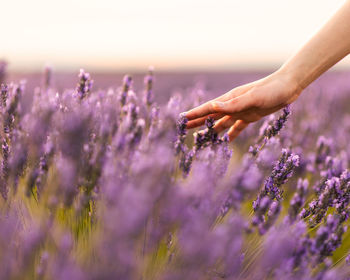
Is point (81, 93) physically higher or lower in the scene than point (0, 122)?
higher

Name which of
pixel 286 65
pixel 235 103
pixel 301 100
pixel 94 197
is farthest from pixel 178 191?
pixel 301 100

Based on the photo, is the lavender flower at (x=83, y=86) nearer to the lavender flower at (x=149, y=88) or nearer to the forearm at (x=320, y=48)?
the lavender flower at (x=149, y=88)

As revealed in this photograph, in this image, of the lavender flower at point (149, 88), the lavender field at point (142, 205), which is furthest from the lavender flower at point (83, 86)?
the lavender flower at point (149, 88)

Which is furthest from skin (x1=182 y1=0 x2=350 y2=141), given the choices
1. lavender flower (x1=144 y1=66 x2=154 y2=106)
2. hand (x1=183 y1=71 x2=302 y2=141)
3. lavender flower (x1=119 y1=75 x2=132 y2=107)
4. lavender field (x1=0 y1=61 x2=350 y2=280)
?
lavender flower (x1=144 y1=66 x2=154 y2=106)

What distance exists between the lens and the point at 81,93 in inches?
66.7

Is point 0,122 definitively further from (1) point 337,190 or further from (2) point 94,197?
(1) point 337,190

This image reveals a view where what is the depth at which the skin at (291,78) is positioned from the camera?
1.80 meters

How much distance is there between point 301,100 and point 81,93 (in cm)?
431

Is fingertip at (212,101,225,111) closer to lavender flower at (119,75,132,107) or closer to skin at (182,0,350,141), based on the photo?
skin at (182,0,350,141)

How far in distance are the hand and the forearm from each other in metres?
0.05

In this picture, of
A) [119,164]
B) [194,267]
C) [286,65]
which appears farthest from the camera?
[286,65]

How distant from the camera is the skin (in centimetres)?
180

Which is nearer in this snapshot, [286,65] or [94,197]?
[94,197]

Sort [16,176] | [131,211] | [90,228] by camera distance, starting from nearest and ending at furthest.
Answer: [131,211], [16,176], [90,228]
